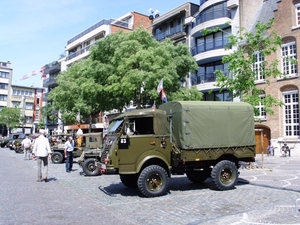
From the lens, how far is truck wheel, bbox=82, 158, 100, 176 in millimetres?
14305

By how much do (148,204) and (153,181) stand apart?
1.01m

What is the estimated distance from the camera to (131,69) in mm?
20516

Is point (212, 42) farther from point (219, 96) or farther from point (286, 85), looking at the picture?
point (286, 85)

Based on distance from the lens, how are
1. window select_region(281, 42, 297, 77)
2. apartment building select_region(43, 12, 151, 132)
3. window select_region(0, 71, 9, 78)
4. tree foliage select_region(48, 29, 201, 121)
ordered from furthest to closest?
window select_region(0, 71, 9, 78) → apartment building select_region(43, 12, 151, 132) → window select_region(281, 42, 297, 77) → tree foliage select_region(48, 29, 201, 121)

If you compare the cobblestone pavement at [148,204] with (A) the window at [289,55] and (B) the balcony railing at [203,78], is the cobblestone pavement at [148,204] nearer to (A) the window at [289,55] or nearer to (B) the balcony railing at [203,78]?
(A) the window at [289,55]

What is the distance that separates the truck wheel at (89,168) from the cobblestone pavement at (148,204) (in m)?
2.33

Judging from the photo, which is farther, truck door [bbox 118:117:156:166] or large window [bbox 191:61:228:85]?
large window [bbox 191:61:228:85]

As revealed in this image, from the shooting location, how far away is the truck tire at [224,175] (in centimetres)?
981

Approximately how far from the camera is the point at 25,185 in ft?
37.3

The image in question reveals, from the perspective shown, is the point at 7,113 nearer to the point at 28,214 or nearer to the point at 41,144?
the point at 41,144

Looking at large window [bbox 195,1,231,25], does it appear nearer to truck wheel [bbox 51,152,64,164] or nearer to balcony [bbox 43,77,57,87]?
truck wheel [bbox 51,152,64,164]

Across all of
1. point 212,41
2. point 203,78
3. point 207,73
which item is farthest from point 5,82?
point 212,41

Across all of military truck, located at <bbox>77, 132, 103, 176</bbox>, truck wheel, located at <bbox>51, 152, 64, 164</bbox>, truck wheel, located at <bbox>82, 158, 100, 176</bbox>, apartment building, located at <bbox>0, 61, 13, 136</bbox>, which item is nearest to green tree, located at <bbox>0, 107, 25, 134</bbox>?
apartment building, located at <bbox>0, 61, 13, 136</bbox>

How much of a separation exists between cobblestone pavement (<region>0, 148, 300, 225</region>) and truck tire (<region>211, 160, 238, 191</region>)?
0.26 m
